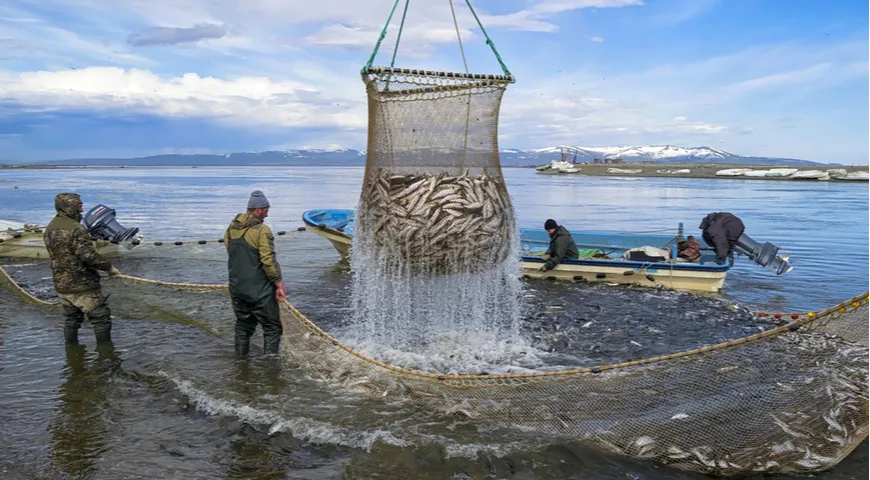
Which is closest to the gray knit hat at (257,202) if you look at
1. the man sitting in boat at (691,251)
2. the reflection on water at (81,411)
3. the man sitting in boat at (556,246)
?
the reflection on water at (81,411)

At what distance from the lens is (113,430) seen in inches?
236

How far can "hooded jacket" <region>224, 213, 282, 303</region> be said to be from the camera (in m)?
7.08

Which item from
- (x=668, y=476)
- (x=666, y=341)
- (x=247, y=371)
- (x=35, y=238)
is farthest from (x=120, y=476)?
(x=35, y=238)

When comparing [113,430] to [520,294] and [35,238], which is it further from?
[35,238]

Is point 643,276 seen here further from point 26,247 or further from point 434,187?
point 26,247

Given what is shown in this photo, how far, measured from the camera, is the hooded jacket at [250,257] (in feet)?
23.2

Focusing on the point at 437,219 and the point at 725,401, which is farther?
the point at 437,219

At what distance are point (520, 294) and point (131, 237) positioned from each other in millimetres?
10976

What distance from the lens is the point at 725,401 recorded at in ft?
17.9

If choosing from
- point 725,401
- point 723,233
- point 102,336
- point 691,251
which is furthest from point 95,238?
point 725,401

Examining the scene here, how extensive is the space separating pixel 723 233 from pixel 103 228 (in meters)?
15.9

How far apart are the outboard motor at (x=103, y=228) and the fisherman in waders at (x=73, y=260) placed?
30.0ft

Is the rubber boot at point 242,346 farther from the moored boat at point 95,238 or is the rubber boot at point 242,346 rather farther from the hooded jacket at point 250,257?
the moored boat at point 95,238

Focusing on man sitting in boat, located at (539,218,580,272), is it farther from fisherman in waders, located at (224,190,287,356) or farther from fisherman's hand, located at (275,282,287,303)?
fisherman in waders, located at (224,190,287,356)
